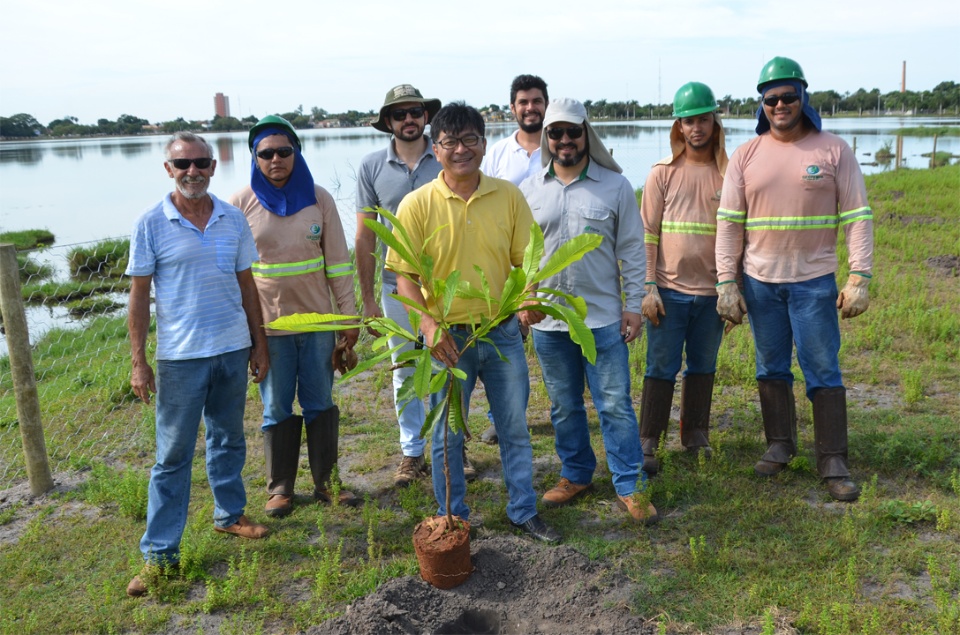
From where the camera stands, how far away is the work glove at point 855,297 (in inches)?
144

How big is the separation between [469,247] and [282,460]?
5.31 feet

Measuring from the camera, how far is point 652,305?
3.97m

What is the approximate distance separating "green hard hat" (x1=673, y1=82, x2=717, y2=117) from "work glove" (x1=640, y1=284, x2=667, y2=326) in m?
0.91

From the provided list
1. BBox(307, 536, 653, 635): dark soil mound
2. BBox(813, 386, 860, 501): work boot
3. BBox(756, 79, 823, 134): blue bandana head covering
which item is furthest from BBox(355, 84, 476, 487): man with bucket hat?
BBox(813, 386, 860, 501): work boot

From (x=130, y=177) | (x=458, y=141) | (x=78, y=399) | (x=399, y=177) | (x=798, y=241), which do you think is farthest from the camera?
(x=130, y=177)

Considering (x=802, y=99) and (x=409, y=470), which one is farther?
(x=409, y=470)

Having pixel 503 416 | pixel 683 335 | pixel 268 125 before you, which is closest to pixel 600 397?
pixel 503 416

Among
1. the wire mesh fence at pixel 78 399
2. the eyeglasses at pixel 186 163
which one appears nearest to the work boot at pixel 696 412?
the eyeglasses at pixel 186 163

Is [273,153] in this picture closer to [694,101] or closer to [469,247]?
[469,247]

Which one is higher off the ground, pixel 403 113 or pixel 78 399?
pixel 403 113

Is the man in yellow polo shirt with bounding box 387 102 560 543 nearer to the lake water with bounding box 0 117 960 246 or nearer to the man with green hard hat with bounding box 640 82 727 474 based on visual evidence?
the man with green hard hat with bounding box 640 82 727 474

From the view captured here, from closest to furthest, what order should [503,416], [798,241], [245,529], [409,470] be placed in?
[503,416] → [245,529] → [798,241] → [409,470]

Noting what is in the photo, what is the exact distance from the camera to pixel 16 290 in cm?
413

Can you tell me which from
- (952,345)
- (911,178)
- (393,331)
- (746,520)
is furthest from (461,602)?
(911,178)
